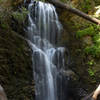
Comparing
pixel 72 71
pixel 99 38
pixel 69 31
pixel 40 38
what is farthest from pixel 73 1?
pixel 72 71

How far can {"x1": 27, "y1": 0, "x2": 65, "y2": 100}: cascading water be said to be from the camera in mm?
6898

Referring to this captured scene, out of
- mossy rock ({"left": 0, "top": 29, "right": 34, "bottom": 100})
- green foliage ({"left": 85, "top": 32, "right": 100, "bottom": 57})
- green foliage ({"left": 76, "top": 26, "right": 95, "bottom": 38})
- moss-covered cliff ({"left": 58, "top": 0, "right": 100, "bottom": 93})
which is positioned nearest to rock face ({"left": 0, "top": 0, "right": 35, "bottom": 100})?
mossy rock ({"left": 0, "top": 29, "right": 34, "bottom": 100})

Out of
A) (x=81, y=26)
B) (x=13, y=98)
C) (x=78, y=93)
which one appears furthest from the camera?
(x=81, y=26)

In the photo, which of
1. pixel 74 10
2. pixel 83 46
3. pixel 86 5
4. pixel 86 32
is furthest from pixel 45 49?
pixel 86 5

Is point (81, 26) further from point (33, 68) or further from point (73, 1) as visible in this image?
point (33, 68)

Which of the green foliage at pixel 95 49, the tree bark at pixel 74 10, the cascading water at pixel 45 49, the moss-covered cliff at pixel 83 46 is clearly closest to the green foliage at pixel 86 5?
the moss-covered cliff at pixel 83 46

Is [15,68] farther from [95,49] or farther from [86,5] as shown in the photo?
[86,5]

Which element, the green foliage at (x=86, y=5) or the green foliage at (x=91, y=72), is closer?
the green foliage at (x=91, y=72)

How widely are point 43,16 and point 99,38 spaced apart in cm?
352

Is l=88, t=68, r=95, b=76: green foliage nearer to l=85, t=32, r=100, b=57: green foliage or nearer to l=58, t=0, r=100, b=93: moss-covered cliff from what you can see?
l=58, t=0, r=100, b=93: moss-covered cliff

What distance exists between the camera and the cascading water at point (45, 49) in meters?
6.90

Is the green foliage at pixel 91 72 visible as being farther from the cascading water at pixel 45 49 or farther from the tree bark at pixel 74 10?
the tree bark at pixel 74 10

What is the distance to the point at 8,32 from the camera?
21.7 ft

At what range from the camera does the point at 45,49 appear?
26.5 ft
